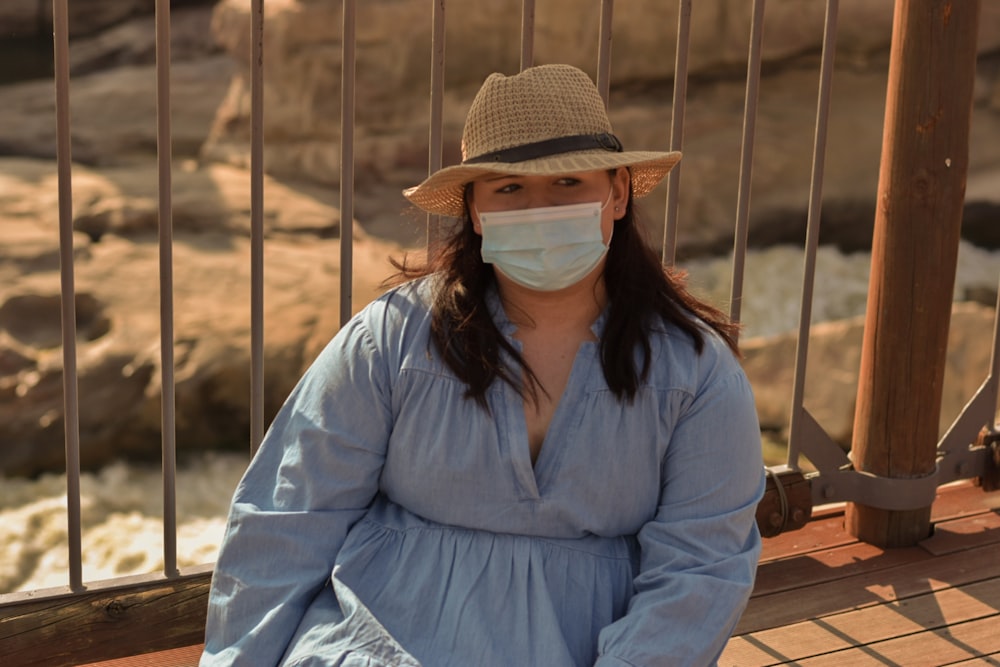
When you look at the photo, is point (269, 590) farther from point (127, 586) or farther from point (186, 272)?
point (186, 272)

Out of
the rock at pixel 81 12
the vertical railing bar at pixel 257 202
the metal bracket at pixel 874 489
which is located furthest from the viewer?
the rock at pixel 81 12

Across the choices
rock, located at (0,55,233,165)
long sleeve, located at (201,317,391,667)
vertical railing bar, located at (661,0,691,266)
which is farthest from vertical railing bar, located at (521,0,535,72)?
rock, located at (0,55,233,165)

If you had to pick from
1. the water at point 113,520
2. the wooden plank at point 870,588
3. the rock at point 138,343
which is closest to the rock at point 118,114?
the rock at point 138,343

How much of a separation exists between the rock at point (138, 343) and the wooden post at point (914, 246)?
10.6ft

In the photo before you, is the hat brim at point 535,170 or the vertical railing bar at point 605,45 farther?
the vertical railing bar at point 605,45

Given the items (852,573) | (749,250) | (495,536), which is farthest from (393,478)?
(749,250)

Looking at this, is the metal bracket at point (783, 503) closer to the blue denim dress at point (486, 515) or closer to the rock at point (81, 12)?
the blue denim dress at point (486, 515)

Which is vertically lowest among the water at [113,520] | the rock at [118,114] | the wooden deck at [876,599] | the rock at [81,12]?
the water at [113,520]

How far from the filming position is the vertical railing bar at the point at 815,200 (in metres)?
2.65

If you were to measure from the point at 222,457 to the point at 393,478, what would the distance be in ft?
14.2

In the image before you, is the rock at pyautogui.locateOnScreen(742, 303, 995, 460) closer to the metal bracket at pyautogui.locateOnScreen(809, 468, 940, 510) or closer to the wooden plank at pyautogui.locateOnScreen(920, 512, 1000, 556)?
the wooden plank at pyautogui.locateOnScreen(920, 512, 1000, 556)

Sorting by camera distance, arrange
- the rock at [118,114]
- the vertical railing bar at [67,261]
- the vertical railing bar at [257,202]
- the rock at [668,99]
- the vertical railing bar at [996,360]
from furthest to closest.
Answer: the rock at [118,114], the rock at [668,99], the vertical railing bar at [996,360], the vertical railing bar at [257,202], the vertical railing bar at [67,261]

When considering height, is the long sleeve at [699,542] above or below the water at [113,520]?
above

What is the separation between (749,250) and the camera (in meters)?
7.27
